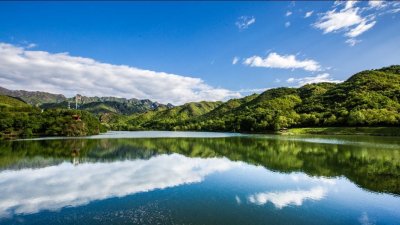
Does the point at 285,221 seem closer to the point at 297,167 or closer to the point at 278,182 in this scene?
the point at 278,182

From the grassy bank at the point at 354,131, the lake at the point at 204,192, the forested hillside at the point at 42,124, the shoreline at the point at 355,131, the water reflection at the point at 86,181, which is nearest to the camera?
the lake at the point at 204,192

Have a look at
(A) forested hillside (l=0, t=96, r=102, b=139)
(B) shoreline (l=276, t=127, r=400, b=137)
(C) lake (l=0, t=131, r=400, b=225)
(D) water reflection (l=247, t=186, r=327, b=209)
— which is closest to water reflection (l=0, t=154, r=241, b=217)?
(C) lake (l=0, t=131, r=400, b=225)

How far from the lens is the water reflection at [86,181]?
29.0m

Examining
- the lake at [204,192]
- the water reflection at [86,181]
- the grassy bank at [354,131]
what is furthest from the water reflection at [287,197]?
the grassy bank at [354,131]

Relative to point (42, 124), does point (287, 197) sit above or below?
below

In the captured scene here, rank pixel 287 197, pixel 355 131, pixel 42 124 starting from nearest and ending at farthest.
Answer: pixel 287 197 < pixel 355 131 < pixel 42 124

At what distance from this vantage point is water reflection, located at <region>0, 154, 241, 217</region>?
29.0 m

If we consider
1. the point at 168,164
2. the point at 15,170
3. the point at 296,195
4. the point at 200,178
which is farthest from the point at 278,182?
the point at 15,170

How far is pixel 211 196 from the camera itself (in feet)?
100

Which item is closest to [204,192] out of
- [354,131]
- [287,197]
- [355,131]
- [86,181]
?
[287,197]

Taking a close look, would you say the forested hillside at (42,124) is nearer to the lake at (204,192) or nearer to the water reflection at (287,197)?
the lake at (204,192)

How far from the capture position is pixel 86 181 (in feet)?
128

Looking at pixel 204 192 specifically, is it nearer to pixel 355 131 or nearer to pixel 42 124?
pixel 355 131

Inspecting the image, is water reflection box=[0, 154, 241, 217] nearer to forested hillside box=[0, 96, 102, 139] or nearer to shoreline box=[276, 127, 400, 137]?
shoreline box=[276, 127, 400, 137]
